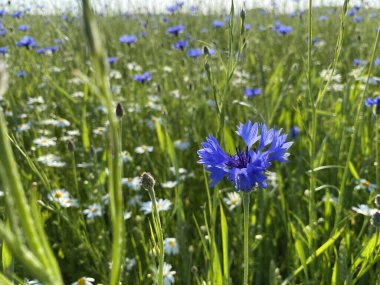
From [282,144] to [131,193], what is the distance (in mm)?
1099

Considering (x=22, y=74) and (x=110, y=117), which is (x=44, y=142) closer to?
(x=22, y=74)

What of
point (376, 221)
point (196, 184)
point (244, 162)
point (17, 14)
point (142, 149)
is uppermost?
point (17, 14)

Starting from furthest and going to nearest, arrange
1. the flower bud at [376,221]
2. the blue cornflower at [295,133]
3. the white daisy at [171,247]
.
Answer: the blue cornflower at [295,133], the white daisy at [171,247], the flower bud at [376,221]

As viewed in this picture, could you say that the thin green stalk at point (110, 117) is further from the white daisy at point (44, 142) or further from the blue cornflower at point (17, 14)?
the blue cornflower at point (17, 14)

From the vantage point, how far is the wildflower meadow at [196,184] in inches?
11.9

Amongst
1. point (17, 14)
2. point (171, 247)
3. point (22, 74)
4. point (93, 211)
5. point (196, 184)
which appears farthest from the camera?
point (17, 14)

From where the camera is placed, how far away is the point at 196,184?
69.3 inches

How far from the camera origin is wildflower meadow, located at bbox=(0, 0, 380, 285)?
303 millimetres

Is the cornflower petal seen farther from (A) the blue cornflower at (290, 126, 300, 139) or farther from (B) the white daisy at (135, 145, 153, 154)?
(A) the blue cornflower at (290, 126, 300, 139)

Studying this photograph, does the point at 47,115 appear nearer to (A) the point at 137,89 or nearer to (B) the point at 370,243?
(A) the point at 137,89

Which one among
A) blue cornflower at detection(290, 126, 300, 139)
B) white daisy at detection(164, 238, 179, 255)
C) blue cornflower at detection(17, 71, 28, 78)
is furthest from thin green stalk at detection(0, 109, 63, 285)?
blue cornflower at detection(17, 71, 28, 78)

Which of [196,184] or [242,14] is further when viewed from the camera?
[196,184]

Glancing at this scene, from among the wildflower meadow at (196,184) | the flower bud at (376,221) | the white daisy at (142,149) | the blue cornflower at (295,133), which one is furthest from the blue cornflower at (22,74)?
the flower bud at (376,221)

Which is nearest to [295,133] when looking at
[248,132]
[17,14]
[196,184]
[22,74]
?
[196,184]
